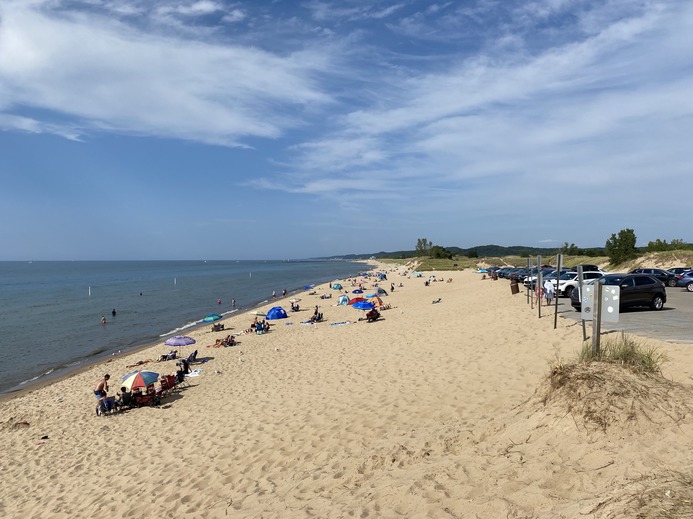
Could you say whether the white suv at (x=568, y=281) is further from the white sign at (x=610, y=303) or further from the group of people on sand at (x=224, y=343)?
the group of people on sand at (x=224, y=343)

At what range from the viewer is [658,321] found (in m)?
14.2

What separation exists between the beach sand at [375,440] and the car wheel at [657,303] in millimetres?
4833

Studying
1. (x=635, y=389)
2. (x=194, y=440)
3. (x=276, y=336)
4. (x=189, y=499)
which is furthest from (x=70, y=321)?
(x=635, y=389)

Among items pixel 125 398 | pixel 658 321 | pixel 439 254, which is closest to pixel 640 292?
pixel 658 321

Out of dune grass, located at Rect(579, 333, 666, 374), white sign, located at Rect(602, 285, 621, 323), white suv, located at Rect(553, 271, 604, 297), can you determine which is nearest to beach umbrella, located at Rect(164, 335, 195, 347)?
white suv, located at Rect(553, 271, 604, 297)

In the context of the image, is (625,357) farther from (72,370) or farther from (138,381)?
(72,370)

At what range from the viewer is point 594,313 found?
7613 mm

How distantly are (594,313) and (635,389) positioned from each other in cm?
219

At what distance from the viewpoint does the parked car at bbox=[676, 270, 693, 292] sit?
86.5ft

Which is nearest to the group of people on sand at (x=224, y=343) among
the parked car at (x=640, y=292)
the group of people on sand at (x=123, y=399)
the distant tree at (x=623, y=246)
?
the group of people on sand at (x=123, y=399)

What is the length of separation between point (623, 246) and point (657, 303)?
36.1 m

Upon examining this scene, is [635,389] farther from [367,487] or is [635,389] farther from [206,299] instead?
[206,299]

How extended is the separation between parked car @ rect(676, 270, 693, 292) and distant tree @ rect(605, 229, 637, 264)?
20.9 meters

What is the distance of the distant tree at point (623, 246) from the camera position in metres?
47.5
